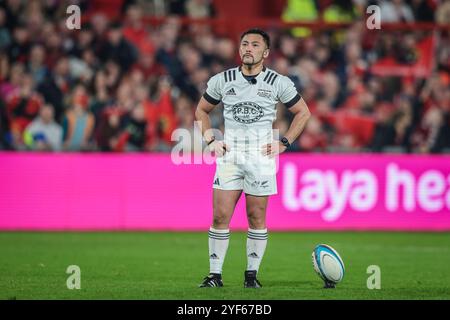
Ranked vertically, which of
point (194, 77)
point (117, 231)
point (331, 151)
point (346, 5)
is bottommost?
point (117, 231)

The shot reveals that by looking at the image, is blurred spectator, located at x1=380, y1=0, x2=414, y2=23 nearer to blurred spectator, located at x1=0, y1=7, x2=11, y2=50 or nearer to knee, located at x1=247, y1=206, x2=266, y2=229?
blurred spectator, located at x1=0, y1=7, x2=11, y2=50

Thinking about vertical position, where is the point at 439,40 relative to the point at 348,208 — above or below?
above

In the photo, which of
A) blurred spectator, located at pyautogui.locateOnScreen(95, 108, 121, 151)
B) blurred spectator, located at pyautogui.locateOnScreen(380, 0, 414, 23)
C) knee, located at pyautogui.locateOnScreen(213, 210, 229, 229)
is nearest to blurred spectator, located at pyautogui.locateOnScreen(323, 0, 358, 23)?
blurred spectator, located at pyautogui.locateOnScreen(380, 0, 414, 23)

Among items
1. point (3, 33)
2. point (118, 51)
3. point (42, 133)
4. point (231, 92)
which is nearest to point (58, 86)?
point (42, 133)

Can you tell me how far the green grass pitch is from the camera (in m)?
10.2

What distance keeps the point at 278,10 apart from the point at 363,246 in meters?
8.55

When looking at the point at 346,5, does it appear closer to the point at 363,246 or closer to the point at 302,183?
the point at 302,183

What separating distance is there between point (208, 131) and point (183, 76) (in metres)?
9.36

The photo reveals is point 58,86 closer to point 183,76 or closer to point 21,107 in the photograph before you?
point 21,107

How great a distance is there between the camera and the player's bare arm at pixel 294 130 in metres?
10.6

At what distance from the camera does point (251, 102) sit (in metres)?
10.6

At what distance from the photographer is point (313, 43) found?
71.0 ft

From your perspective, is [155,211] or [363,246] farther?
[155,211]
